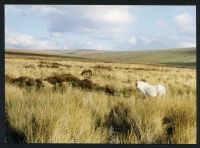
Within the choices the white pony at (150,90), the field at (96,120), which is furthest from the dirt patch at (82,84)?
the field at (96,120)

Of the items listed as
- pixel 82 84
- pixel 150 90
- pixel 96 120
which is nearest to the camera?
pixel 96 120

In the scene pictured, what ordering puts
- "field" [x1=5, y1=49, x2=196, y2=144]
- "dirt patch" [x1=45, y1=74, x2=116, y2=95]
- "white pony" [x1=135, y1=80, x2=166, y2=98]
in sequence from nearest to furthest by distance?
"field" [x1=5, y1=49, x2=196, y2=144] → "white pony" [x1=135, y1=80, x2=166, y2=98] → "dirt patch" [x1=45, y1=74, x2=116, y2=95]

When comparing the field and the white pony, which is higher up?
the white pony

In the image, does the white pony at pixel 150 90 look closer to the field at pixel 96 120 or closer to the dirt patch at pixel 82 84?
the dirt patch at pixel 82 84

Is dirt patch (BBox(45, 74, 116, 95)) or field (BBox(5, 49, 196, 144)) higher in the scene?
dirt patch (BBox(45, 74, 116, 95))

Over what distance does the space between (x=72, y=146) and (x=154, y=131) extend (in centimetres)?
113

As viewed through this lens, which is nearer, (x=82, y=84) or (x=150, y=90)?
(x=150, y=90)

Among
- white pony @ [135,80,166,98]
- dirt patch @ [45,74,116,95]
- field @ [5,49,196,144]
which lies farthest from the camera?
dirt patch @ [45,74,116,95]

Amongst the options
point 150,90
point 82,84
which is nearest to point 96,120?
point 150,90

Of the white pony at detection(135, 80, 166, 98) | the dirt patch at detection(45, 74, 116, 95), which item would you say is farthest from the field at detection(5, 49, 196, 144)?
the dirt patch at detection(45, 74, 116, 95)

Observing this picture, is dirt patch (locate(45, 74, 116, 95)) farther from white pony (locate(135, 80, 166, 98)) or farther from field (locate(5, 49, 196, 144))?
field (locate(5, 49, 196, 144))

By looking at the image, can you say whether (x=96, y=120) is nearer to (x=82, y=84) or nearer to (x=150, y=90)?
(x=150, y=90)

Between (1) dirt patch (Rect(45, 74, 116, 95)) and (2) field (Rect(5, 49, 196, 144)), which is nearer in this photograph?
(2) field (Rect(5, 49, 196, 144))

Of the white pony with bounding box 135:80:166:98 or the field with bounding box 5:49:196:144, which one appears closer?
the field with bounding box 5:49:196:144
